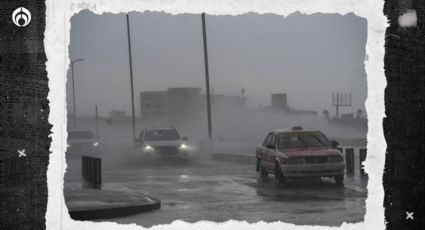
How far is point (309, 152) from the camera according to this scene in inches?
664

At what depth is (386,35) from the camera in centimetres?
604

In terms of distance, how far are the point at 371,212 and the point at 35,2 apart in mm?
3508

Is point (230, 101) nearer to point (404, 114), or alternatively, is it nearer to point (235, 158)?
point (235, 158)

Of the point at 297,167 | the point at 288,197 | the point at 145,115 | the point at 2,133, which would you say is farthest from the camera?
the point at 145,115

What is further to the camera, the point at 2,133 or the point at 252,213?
the point at 252,213

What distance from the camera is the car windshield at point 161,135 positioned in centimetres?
2712

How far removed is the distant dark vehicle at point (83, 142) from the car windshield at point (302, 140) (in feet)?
60.2

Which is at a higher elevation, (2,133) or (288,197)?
(2,133)

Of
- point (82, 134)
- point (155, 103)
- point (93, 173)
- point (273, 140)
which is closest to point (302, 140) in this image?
point (273, 140)

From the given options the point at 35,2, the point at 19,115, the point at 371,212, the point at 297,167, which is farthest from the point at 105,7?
the point at 297,167

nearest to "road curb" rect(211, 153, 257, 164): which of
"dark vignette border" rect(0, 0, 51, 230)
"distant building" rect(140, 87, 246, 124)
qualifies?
"dark vignette border" rect(0, 0, 51, 230)

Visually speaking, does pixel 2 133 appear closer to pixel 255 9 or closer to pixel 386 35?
pixel 255 9

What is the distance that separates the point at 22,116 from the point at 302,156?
11.7 meters

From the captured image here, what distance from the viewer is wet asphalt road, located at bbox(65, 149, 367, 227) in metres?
11.2
